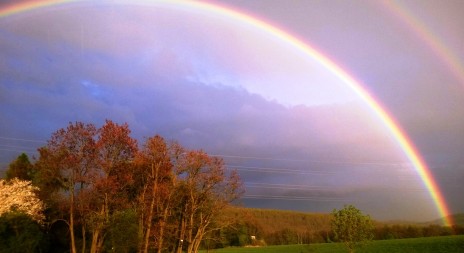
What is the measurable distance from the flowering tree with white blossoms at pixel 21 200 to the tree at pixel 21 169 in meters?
10.8

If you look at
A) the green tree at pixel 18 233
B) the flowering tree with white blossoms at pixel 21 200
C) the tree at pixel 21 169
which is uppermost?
the tree at pixel 21 169

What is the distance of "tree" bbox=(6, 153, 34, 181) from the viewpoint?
57.3 metres

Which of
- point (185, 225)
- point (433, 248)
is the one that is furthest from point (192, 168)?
point (433, 248)

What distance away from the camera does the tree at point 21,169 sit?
188 feet

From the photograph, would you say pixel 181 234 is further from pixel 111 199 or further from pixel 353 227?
pixel 353 227

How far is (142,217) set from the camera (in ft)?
→ 161

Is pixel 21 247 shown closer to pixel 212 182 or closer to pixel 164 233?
pixel 164 233

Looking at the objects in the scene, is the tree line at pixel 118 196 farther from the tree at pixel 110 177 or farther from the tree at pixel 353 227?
the tree at pixel 353 227

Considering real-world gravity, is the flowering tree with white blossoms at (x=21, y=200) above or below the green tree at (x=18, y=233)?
above

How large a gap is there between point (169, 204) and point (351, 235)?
23855mm

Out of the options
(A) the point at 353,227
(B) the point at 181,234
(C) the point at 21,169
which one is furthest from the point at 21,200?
(A) the point at 353,227

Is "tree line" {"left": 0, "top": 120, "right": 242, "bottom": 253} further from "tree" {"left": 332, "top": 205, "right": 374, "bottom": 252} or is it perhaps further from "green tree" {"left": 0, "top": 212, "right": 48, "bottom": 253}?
"tree" {"left": 332, "top": 205, "right": 374, "bottom": 252}

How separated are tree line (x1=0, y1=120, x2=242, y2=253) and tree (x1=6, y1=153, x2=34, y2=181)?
0.13 metres

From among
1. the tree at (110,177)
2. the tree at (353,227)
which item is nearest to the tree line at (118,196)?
the tree at (110,177)
